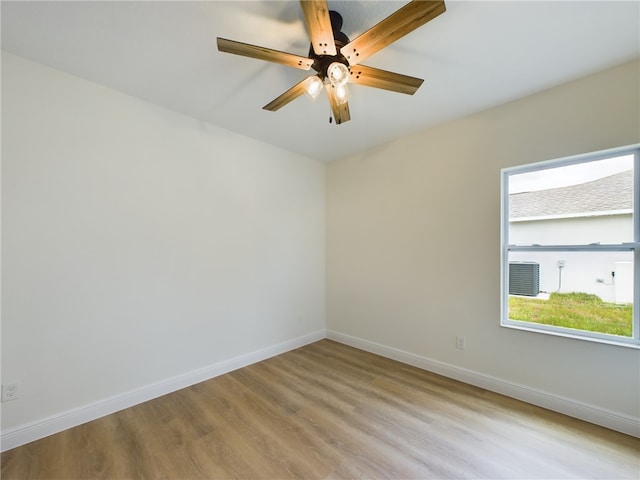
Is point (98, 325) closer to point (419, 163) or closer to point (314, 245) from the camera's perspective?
point (314, 245)

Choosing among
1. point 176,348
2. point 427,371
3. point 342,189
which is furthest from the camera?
point 342,189

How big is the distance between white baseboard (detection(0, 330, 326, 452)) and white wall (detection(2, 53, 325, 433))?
47mm

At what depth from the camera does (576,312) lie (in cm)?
221

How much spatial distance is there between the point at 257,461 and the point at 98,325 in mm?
1644

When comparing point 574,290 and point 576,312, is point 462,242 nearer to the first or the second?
point 574,290

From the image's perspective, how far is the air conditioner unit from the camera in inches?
94.8

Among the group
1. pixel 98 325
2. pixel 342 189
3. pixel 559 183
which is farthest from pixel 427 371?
pixel 98 325

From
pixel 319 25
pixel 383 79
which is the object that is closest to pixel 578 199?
pixel 383 79

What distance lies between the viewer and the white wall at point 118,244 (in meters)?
1.85

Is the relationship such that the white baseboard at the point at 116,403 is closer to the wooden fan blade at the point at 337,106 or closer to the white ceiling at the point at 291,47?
the white ceiling at the point at 291,47

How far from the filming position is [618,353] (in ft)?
6.35

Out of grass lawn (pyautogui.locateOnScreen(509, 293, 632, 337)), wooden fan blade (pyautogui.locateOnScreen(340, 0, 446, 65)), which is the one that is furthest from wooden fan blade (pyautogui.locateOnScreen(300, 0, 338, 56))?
grass lawn (pyautogui.locateOnScreen(509, 293, 632, 337))

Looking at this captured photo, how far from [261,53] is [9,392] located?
2.77m

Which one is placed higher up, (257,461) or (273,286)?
(273,286)
